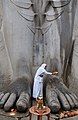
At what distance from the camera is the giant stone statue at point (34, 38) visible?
8.24 feet

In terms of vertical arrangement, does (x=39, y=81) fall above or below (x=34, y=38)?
below

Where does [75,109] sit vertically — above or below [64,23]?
below

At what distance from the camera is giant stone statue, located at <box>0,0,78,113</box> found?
2.51 metres

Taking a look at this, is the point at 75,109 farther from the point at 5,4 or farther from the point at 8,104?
the point at 5,4

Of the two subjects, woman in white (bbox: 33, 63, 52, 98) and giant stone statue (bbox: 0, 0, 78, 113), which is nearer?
woman in white (bbox: 33, 63, 52, 98)

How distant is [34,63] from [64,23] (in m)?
0.31

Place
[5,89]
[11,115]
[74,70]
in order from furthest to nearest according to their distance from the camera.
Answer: [74,70], [5,89], [11,115]

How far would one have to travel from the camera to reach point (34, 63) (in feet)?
8.39

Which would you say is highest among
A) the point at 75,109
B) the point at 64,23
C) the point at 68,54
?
the point at 64,23

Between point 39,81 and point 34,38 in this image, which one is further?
point 34,38

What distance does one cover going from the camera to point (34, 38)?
2.58 metres

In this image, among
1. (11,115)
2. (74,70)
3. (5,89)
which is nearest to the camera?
(11,115)

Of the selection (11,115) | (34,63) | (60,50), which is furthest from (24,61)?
(11,115)

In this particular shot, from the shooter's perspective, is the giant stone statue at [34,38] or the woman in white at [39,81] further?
the giant stone statue at [34,38]
